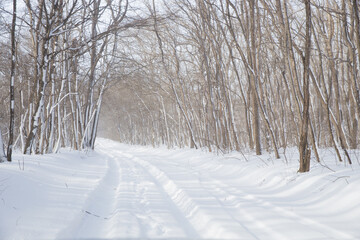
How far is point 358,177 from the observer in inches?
126

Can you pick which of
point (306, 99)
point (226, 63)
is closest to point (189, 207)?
point (306, 99)

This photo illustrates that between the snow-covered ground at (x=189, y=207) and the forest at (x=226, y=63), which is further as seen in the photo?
the forest at (x=226, y=63)

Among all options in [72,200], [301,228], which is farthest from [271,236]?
[72,200]

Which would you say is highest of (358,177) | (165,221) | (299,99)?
(299,99)

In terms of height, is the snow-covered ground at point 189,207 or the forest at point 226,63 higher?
the forest at point 226,63

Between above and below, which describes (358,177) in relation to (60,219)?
above

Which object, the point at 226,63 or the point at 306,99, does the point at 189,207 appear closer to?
the point at 306,99

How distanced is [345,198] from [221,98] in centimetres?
693

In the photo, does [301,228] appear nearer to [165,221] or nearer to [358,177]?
[358,177]

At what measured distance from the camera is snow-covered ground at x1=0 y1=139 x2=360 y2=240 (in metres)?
2.59

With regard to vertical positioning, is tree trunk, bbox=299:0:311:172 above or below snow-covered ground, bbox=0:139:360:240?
above

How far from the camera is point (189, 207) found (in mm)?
3572

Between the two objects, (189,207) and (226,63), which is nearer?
(189,207)

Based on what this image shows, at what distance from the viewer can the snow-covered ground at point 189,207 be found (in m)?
2.59
